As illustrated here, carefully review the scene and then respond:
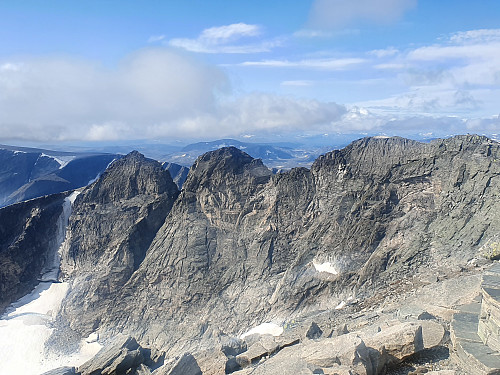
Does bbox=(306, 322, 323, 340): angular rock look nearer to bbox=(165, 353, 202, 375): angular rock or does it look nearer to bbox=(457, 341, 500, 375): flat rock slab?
bbox=(165, 353, 202, 375): angular rock

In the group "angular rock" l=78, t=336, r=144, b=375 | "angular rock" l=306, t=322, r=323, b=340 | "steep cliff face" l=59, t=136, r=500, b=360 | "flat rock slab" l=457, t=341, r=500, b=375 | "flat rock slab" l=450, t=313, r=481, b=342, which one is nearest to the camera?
"flat rock slab" l=457, t=341, r=500, b=375

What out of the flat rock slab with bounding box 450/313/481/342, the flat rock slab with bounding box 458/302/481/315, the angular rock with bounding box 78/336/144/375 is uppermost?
the flat rock slab with bounding box 450/313/481/342

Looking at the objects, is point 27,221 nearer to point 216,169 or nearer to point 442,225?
point 216,169

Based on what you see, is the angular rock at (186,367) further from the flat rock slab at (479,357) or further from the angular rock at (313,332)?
the flat rock slab at (479,357)

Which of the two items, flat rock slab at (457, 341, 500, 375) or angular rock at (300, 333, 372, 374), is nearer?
flat rock slab at (457, 341, 500, 375)

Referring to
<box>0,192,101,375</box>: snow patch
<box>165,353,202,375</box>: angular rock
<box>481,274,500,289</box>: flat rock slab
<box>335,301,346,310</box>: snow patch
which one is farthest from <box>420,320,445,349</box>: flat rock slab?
<box>0,192,101,375</box>: snow patch

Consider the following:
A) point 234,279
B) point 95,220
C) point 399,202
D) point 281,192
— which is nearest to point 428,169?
point 399,202
